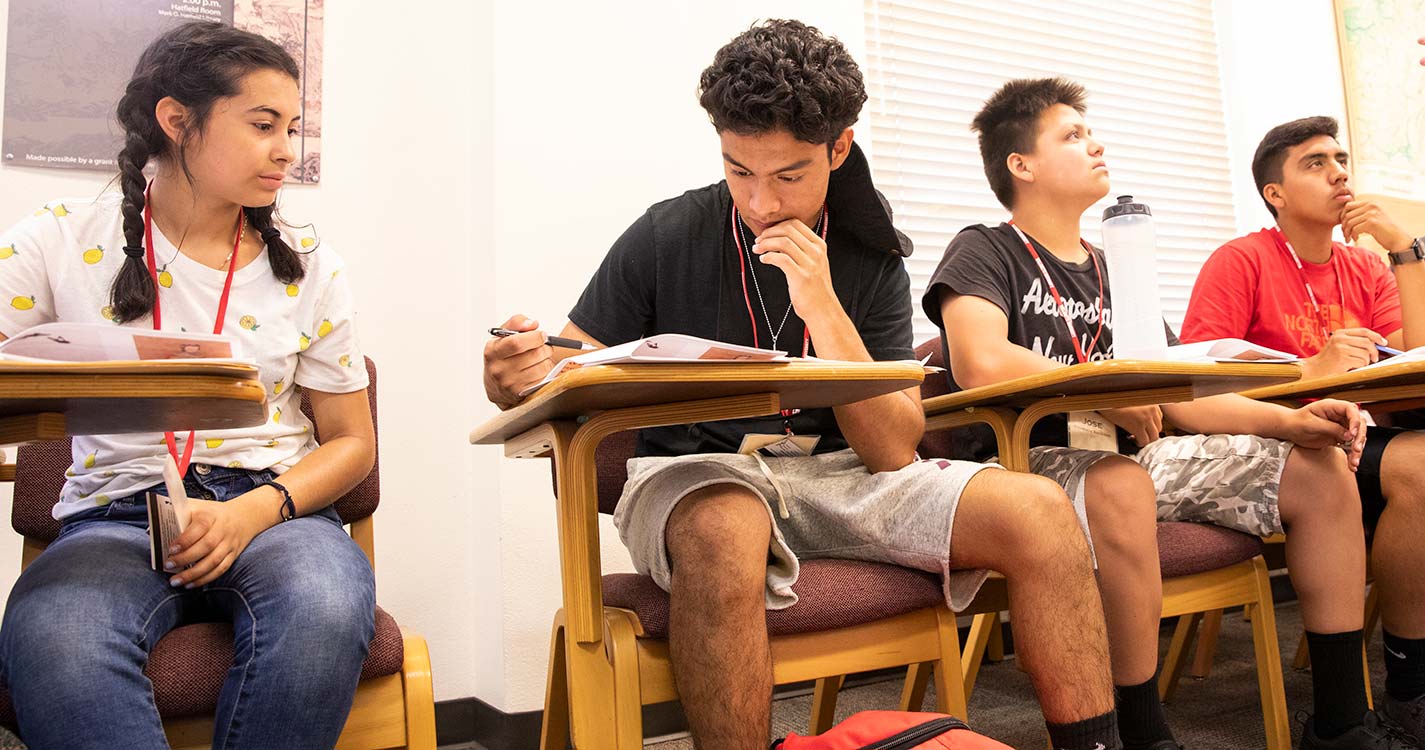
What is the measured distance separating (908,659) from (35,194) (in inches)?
77.0

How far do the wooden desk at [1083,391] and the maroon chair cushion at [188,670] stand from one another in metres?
1.05

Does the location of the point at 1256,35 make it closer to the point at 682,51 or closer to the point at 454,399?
→ the point at 682,51

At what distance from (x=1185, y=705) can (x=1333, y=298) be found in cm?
110

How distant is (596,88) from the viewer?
8.18 feet

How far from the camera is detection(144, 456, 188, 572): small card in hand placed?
1166 millimetres

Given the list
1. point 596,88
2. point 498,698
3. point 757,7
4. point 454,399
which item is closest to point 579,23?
point 596,88

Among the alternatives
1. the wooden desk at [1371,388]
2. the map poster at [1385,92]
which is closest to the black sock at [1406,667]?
the wooden desk at [1371,388]

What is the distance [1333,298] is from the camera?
2.62 meters

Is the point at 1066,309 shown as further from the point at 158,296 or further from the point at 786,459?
the point at 158,296

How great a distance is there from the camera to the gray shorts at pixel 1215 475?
1.89 m

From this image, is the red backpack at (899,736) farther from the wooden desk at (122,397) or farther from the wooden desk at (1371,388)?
the wooden desk at (1371,388)

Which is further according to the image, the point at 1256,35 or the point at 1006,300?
the point at 1256,35

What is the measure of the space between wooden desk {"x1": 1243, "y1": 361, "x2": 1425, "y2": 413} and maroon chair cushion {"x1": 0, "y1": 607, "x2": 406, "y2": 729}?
164 cm

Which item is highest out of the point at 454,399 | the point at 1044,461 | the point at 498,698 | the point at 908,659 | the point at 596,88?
the point at 596,88
